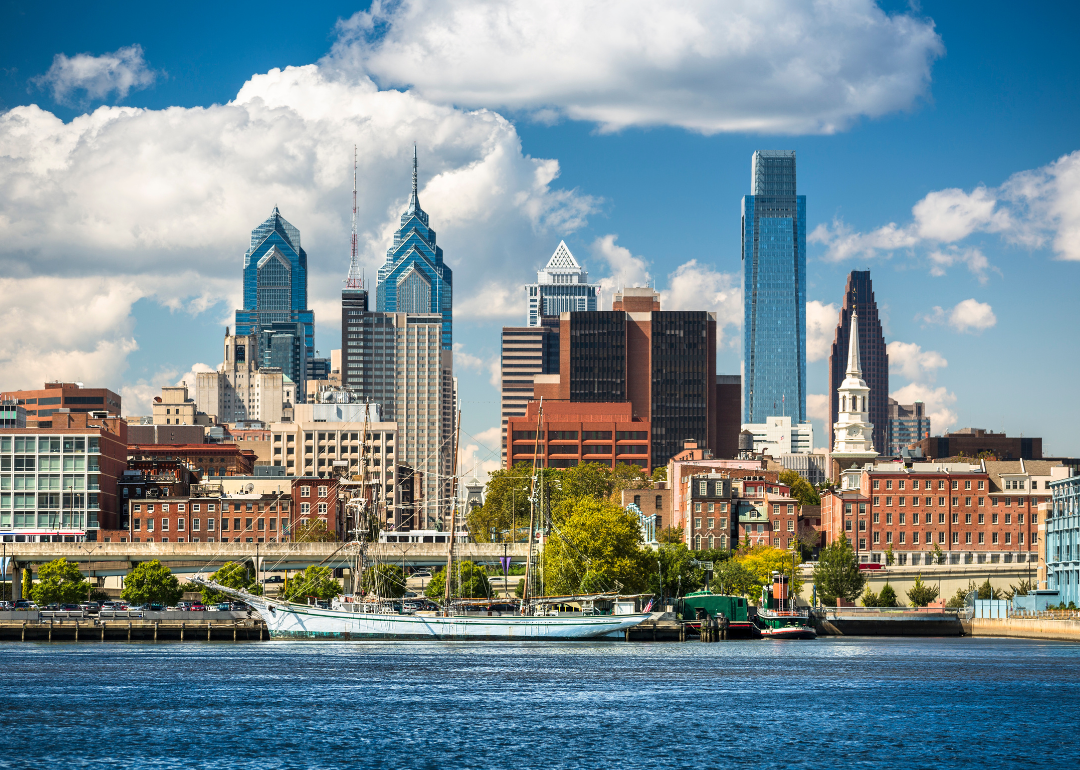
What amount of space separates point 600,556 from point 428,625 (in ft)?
76.2

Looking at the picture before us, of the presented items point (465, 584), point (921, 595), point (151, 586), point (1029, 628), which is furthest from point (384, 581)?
point (1029, 628)

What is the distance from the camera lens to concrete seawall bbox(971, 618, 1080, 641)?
499ft

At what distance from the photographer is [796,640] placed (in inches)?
6280

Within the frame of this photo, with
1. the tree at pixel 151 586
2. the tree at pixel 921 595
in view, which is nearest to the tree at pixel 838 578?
the tree at pixel 921 595

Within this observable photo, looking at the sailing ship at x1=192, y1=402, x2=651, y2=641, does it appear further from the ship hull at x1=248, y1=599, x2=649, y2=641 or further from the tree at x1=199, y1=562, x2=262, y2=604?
the tree at x1=199, y1=562, x2=262, y2=604

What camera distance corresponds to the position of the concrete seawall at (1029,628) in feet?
499

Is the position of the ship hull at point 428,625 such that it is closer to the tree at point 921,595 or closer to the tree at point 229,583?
the tree at point 229,583

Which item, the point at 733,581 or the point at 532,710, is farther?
the point at 733,581

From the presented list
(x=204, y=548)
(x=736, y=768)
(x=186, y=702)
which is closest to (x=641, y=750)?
(x=736, y=768)

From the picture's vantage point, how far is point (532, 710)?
8400 centimetres

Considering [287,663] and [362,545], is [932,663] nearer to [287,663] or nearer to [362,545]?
[287,663]

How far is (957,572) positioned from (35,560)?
398ft

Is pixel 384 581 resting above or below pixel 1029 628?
above

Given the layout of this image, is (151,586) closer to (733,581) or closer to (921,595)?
(733,581)
